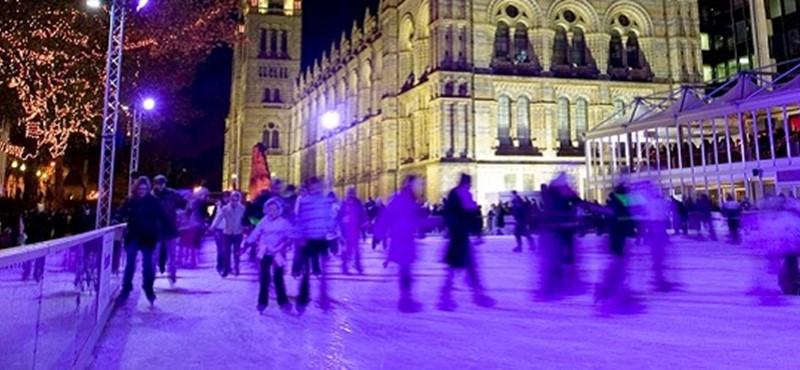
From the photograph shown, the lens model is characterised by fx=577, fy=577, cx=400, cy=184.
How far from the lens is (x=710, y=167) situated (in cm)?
2372

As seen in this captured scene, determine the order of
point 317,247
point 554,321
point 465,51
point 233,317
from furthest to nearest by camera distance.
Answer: point 465,51, point 317,247, point 233,317, point 554,321

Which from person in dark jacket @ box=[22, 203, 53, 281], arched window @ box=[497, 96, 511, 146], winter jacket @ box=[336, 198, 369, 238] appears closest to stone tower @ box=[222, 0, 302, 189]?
arched window @ box=[497, 96, 511, 146]

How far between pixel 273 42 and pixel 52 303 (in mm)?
72966

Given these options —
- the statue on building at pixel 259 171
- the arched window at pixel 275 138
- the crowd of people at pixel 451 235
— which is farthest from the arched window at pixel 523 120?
the arched window at pixel 275 138

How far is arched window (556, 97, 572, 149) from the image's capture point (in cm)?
3409

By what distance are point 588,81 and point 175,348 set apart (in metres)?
32.6

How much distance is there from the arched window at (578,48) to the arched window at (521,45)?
3017 millimetres

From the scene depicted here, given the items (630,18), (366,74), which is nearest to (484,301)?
(630,18)

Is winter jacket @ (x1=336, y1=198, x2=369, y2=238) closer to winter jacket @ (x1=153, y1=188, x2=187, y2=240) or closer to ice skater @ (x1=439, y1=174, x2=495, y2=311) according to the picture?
winter jacket @ (x1=153, y1=188, x2=187, y2=240)

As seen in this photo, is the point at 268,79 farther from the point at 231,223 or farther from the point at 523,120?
the point at 231,223

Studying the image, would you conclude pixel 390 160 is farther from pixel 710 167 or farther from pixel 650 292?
pixel 650 292

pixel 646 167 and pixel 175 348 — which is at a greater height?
pixel 646 167

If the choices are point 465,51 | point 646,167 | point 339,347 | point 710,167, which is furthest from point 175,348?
point 465,51

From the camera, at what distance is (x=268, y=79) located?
2842 inches
